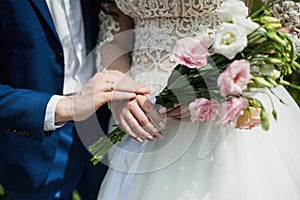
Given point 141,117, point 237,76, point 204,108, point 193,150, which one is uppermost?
point 237,76

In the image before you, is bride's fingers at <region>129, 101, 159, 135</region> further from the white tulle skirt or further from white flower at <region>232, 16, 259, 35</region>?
white flower at <region>232, 16, 259, 35</region>

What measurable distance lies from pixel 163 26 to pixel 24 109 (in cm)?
45

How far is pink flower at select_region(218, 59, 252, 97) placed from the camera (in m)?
1.09

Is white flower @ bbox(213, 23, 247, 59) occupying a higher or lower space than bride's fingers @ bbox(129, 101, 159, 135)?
higher

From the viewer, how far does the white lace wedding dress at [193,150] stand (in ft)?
4.48

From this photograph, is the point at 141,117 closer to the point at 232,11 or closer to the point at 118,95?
the point at 118,95

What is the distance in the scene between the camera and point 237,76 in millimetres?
1107

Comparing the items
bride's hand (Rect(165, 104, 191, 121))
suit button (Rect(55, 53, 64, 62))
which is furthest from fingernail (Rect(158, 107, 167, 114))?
suit button (Rect(55, 53, 64, 62))

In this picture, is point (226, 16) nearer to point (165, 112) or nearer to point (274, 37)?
point (274, 37)

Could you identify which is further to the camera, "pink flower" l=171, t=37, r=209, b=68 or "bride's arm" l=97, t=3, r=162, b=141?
"bride's arm" l=97, t=3, r=162, b=141

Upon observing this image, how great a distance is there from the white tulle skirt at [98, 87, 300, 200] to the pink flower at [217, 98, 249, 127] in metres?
0.23

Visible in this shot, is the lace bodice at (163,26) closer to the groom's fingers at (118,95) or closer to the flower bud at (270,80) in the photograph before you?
the groom's fingers at (118,95)

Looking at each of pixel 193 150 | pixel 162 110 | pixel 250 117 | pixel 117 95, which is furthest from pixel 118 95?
pixel 250 117

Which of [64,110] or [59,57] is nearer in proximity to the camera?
[64,110]
